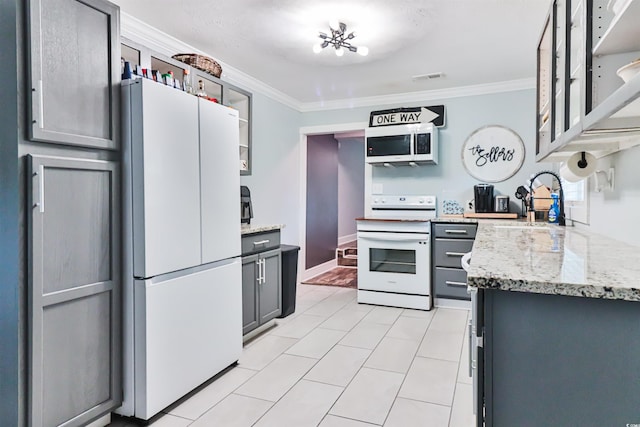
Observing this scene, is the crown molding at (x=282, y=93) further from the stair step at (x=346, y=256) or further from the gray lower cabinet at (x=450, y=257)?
the stair step at (x=346, y=256)

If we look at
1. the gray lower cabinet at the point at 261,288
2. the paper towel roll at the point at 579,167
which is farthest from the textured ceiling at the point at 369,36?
the gray lower cabinet at the point at 261,288

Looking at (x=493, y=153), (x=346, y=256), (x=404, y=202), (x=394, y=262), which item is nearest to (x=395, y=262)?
(x=394, y=262)

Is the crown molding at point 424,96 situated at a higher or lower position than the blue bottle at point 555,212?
higher

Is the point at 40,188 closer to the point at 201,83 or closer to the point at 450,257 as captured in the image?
the point at 201,83

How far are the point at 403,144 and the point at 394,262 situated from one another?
4.13 feet

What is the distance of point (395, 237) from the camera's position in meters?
3.78

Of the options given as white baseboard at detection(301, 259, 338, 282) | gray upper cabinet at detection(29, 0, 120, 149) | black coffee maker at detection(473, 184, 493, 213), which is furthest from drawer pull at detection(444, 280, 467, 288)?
gray upper cabinet at detection(29, 0, 120, 149)

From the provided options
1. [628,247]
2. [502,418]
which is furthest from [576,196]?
[502,418]

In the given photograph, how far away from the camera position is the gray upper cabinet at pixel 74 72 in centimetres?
147

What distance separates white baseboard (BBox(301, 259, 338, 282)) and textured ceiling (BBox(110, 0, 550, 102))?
2460 millimetres

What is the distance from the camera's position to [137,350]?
1809 millimetres

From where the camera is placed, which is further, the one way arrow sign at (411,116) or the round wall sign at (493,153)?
the one way arrow sign at (411,116)

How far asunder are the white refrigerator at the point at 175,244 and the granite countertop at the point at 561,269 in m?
1.44

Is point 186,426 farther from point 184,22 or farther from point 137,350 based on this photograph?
point 184,22
